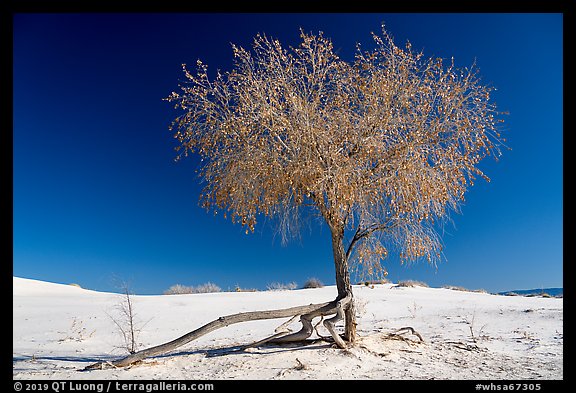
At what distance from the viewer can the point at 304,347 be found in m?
9.14

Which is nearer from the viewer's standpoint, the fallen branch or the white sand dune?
the white sand dune

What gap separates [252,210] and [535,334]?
784 centimetres

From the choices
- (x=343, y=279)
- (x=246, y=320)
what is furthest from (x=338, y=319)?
(x=246, y=320)

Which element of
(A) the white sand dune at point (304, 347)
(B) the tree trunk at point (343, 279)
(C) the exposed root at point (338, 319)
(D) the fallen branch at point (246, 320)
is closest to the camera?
(A) the white sand dune at point (304, 347)

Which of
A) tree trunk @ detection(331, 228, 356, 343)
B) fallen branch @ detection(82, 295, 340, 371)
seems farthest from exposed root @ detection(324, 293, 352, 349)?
tree trunk @ detection(331, 228, 356, 343)

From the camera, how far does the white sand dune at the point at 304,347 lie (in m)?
7.61

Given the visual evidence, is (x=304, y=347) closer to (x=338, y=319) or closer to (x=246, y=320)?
(x=338, y=319)

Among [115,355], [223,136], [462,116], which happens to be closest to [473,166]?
[462,116]

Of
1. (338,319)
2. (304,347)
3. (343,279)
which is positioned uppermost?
(343,279)

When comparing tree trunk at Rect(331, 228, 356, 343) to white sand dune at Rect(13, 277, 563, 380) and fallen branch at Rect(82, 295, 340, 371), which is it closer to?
fallen branch at Rect(82, 295, 340, 371)

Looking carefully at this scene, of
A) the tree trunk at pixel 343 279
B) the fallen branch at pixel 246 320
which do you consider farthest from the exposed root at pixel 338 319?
the tree trunk at pixel 343 279

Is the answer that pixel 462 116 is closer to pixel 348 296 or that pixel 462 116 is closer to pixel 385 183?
pixel 385 183

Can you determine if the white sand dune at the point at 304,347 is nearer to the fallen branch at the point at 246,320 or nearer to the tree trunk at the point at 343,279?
the fallen branch at the point at 246,320

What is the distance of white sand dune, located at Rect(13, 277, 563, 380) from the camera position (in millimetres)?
7605
